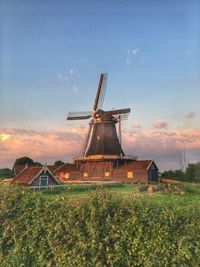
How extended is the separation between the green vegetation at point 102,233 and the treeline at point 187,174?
97.4ft

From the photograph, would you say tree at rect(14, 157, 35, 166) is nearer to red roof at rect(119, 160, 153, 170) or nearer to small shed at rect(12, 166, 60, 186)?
red roof at rect(119, 160, 153, 170)

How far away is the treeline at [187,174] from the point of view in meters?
34.2

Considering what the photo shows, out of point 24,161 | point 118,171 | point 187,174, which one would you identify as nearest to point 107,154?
point 118,171

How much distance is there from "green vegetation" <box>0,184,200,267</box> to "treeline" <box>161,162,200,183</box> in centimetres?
2969

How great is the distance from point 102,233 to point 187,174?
31.2 meters

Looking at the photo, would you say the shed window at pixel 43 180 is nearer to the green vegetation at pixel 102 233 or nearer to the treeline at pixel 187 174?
the green vegetation at pixel 102 233

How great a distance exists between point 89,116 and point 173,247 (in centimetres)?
3199

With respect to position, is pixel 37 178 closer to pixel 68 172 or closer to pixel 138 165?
pixel 138 165

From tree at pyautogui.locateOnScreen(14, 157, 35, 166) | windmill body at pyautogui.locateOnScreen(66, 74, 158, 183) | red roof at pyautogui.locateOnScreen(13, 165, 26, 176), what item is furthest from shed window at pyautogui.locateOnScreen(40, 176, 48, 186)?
tree at pyautogui.locateOnScreen(14, 157, 35, 166)

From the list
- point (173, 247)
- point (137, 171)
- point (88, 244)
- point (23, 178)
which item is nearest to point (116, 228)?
point (88, 244)

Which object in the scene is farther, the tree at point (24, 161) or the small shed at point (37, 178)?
the tree at point (24, 161)

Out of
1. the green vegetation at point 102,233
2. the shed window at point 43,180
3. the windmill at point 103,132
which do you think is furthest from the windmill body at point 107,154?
the green vegetation at point 102,233

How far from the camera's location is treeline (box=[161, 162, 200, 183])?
112 ft

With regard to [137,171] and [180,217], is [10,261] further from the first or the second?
[137,171]
